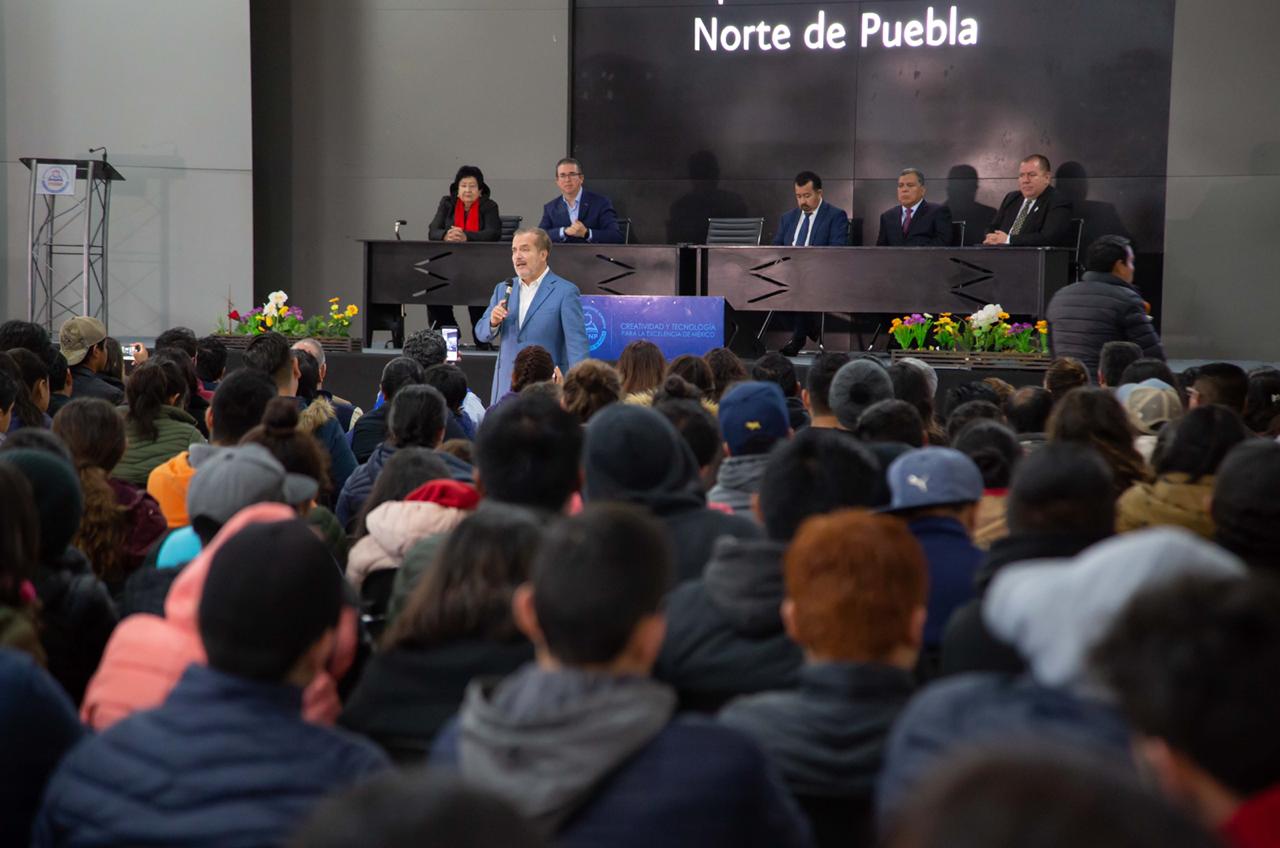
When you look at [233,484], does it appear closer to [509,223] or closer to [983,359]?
[983,359]

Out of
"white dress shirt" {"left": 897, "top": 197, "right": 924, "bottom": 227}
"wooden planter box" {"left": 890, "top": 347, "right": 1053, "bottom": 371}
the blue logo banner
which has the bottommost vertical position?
"wooden planter box" {"left": 890, "top": 347, "right": 1053, "bottom": 371}

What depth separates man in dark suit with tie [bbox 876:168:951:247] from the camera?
1118 centimetres

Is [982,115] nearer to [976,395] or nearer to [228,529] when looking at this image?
[976,395]

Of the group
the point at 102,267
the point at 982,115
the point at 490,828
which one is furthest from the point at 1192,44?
the point at 490,828

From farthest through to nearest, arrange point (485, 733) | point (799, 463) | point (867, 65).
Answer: point (867, 65), point (799, 463), point (485, 733)

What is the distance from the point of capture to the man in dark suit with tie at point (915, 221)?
36.7 feet

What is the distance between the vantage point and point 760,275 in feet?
34.9

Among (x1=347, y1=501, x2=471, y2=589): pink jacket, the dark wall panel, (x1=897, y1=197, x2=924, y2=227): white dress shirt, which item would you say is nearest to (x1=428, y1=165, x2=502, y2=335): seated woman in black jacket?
the dark wall panel

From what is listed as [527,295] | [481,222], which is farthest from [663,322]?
[481,222]

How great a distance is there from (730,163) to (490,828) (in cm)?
1268

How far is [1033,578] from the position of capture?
1723 millimetres

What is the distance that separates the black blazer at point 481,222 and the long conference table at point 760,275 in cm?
26

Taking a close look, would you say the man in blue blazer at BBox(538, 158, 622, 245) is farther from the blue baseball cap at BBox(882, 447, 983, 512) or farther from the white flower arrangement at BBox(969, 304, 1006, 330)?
the blue baseball cap at BBox(882, 447, 983, 512)

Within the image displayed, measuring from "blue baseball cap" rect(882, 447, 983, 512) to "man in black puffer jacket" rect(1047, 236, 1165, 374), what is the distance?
428 cm
